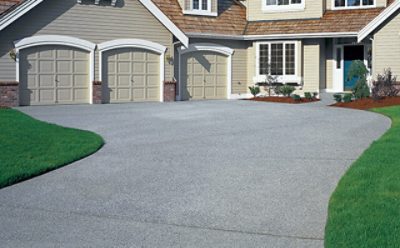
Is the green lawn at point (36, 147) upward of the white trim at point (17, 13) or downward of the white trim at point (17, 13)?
downward

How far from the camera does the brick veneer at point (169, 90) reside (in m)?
25.4

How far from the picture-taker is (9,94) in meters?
21.2

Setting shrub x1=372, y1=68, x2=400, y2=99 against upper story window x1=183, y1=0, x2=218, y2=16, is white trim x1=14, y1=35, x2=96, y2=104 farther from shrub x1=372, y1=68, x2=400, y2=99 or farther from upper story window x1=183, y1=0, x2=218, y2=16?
shrub x1=372, y1=68, x2=400, y2=99

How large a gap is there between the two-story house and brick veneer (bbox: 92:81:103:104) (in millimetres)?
57

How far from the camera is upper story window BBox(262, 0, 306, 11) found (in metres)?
28.0

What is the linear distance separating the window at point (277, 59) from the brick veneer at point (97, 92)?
8604 millimetres

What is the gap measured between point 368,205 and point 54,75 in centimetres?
1718

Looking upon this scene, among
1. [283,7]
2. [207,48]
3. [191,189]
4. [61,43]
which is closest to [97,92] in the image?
[61,43]

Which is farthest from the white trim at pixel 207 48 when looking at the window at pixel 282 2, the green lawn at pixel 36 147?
the green lawn at pixel 36 147

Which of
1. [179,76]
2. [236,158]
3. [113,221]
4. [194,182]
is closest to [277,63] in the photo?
[179,76]

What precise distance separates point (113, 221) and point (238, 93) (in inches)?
862

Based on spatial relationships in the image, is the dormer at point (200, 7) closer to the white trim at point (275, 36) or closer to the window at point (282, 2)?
the white trim at point (275, 36)

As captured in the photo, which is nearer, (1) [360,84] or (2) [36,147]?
(2) [36,147]

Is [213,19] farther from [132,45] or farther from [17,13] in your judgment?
[17,13]
